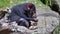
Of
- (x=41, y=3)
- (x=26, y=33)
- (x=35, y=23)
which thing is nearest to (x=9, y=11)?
(x=35, y=23)

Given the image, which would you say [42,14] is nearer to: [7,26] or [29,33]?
[29,33]

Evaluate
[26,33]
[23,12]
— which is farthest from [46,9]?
[26,33]

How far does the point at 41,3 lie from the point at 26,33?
53.3 inches

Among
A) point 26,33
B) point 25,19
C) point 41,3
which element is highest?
point 41,3

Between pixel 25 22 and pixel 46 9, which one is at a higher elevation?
pixel 46 9

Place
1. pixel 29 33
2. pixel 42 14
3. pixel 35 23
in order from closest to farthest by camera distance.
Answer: pixel 29 33
pixel 35 23
pixel 42 14

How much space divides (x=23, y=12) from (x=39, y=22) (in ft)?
0.82

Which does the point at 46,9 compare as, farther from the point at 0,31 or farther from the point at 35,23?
the point at 0,31

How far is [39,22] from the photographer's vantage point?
2443mm

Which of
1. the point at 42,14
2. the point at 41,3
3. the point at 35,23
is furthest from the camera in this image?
the point at 41,3

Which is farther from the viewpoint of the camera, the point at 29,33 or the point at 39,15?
the point at 39,15

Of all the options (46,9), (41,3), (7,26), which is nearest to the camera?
(7,26)

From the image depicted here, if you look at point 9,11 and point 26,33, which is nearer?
point 26,33

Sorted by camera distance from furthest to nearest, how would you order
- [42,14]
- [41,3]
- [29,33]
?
[41,3] → [42,14] → [29,33]
